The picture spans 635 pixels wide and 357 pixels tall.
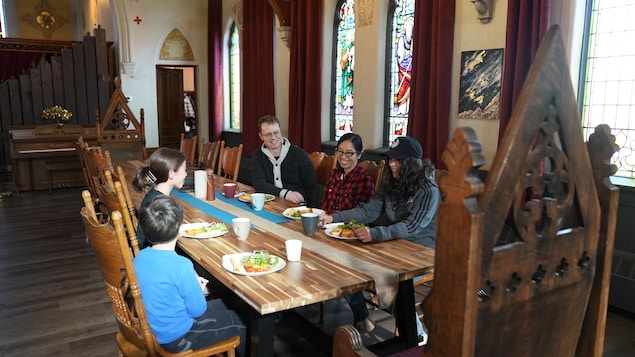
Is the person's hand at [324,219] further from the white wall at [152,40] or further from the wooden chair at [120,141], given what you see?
the white wall at [152,40]

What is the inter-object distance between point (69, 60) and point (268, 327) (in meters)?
8.26

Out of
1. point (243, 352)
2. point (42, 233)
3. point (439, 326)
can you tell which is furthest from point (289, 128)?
point (439, 326)

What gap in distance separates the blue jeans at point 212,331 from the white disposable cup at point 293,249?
0.34 metres

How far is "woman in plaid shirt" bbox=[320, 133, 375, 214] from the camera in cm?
299

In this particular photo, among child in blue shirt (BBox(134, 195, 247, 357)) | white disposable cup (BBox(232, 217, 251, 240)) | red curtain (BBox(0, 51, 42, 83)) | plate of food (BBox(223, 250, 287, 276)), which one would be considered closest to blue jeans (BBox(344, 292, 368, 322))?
white disposable cup (BBox(232, 217, 251, 240))

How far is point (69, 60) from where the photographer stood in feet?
28.2

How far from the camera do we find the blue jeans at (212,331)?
6.06 ft

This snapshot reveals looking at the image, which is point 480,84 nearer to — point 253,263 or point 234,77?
point 253,263

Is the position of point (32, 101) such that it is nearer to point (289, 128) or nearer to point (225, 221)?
point (289, 128)

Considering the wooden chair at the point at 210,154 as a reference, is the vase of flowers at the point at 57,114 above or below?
above

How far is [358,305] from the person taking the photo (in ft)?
9.16

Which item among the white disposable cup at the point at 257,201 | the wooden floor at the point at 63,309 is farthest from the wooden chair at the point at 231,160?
the white disposable cup at the point at 257,201

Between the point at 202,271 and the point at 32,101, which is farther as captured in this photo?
the point at 32,101

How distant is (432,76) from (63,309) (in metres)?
3.49
